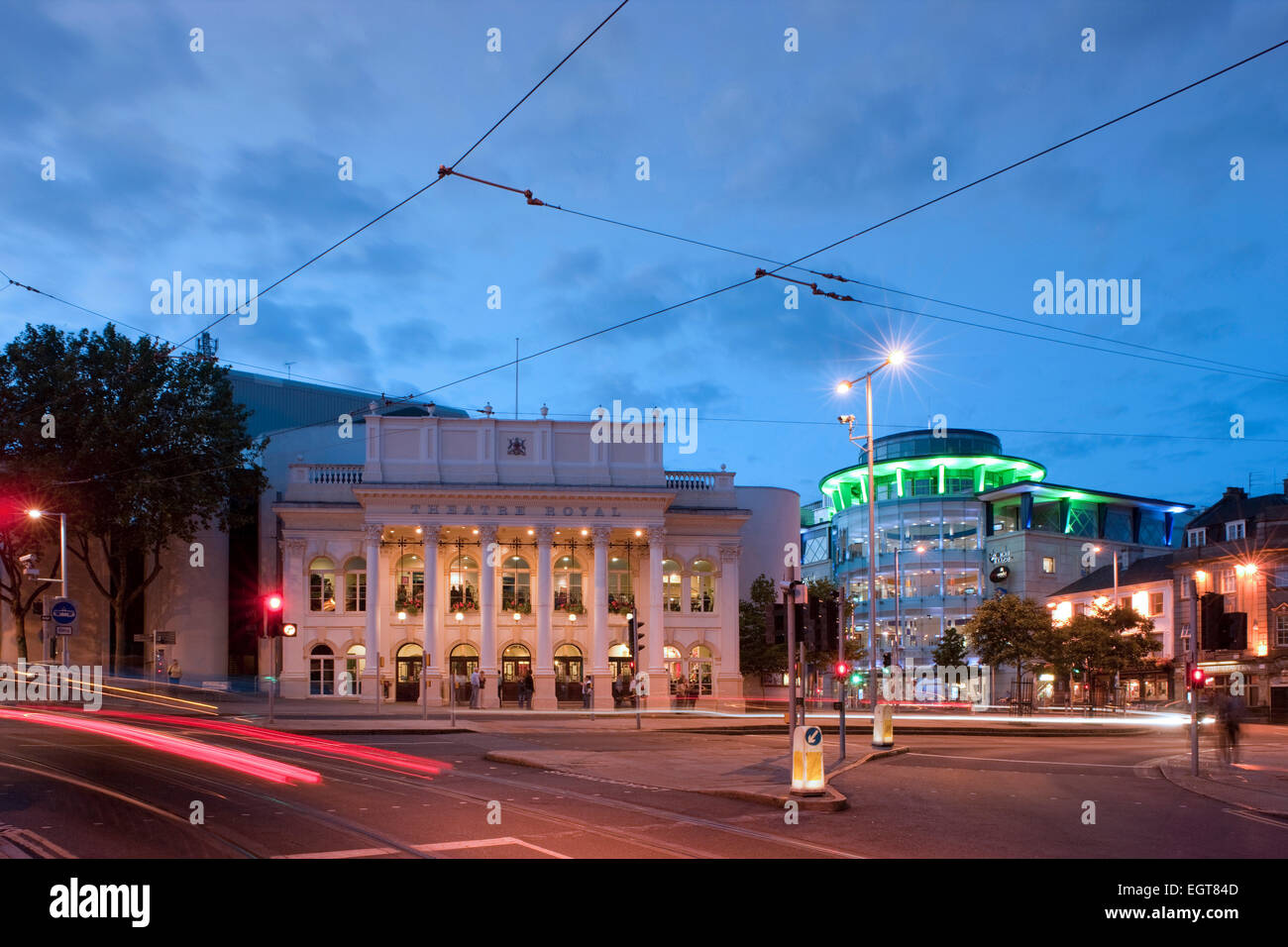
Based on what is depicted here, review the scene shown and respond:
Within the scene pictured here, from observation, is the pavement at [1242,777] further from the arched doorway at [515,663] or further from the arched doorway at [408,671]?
the arched doorway at [408,671]

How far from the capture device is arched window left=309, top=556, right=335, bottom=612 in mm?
57375

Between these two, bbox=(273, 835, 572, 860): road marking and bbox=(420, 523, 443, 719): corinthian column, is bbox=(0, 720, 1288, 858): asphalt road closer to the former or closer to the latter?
bbox=(273, 835, 572, 860): road marking

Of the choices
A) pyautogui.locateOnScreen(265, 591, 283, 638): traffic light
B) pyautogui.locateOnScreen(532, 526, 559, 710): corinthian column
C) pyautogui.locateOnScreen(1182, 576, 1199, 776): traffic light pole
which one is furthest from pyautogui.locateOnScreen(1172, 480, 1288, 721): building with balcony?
pyautogui.locateOnScreen(265, 591, 283, 638): traffic light

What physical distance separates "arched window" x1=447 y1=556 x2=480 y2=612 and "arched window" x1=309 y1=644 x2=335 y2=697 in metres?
6.73

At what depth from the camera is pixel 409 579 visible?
58.5 meters

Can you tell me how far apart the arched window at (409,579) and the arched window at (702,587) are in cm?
1433

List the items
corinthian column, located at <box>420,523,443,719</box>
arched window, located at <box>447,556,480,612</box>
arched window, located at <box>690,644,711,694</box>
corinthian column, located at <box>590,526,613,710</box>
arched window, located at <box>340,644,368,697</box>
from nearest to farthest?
corinthian column, located at <box>420,523,443,719</box>
corinthian column, located at <box>590,526,613,710</box>
arched window, located at <box>340,644,368,697</box>
arched window, located at <box>447,556,480,612</box>
arched window, located at <box>690,644,711,694</box>

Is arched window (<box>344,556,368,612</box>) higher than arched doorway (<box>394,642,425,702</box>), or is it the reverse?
arched window (<box>344,556,368,612</box>)

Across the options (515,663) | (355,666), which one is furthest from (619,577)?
(355,666)
